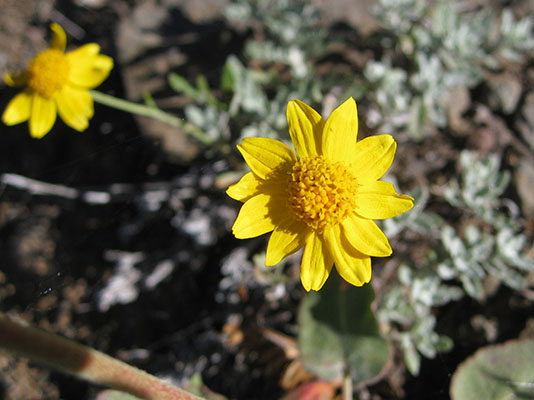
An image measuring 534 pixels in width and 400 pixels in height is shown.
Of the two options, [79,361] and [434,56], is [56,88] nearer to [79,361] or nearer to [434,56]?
[79,361]

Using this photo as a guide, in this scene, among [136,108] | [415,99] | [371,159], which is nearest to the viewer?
[371,159]

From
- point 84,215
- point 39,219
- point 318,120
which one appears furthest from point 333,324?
point 39,219

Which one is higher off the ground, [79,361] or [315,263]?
[315,263]

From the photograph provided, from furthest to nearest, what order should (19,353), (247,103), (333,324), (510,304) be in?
1. (247,103)
2. (510,304)
3. (333,324)
4. (19,353)

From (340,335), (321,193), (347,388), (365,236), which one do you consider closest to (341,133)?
(321,193)

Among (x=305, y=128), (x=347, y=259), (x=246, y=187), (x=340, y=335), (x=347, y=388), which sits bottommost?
(x=347, y=388)

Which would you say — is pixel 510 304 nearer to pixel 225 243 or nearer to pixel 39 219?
pixel 225 243

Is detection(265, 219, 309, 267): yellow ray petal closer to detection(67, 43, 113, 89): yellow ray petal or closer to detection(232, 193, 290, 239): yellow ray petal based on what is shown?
detection(232, 193, 290, 239): yellow ray petal
